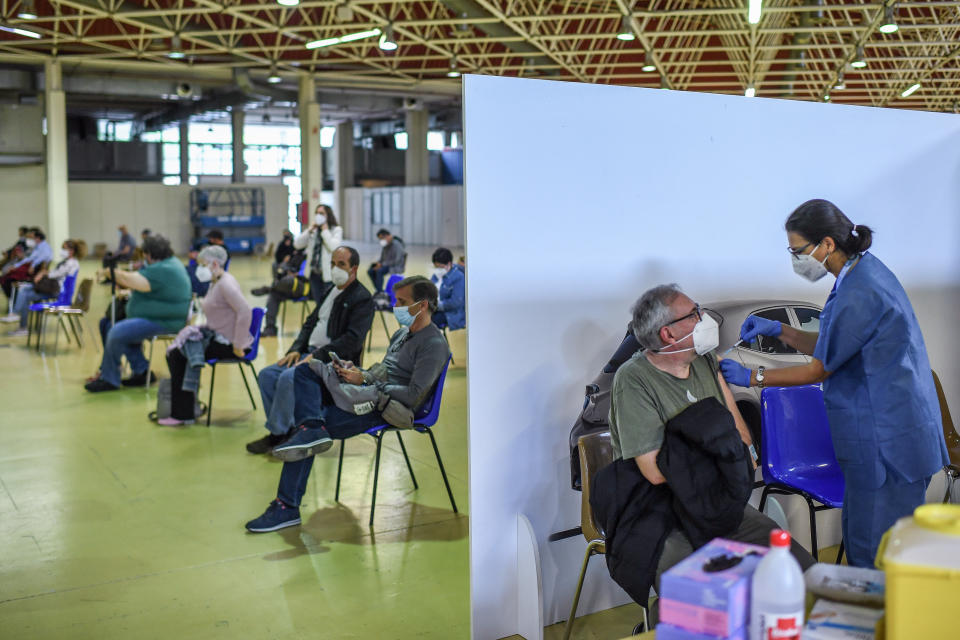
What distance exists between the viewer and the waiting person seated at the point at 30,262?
10852 millimetres

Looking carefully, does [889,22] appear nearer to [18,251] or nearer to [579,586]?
[579,586]

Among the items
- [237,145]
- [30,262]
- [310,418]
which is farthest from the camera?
[237,145]

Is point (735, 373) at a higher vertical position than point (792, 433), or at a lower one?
higher

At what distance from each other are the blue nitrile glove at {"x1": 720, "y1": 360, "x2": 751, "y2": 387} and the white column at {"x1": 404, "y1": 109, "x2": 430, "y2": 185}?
25.2m

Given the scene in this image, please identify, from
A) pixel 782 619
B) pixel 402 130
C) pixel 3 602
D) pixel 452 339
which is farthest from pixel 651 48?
pixel 402 130

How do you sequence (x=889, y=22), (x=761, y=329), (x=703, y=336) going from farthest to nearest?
(x=889, y=22), (x=761, y=329), (x=703, y=336)

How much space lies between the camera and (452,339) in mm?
9555

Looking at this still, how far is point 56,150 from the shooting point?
18.4 metres

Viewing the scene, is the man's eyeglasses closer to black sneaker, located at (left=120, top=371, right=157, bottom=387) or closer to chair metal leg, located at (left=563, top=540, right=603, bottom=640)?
chair metal leg, located at (left=563, top=540, right=603, bottom=640)

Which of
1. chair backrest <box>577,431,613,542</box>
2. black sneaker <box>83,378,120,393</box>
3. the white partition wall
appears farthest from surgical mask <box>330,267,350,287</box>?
black sneaker <box>83,378,120,393</box>

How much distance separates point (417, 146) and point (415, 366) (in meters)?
24.2

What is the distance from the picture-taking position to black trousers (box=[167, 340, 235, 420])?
5.83m

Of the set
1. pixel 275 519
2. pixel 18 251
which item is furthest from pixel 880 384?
pixel 18 251

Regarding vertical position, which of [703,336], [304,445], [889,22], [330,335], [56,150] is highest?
[889,22]
